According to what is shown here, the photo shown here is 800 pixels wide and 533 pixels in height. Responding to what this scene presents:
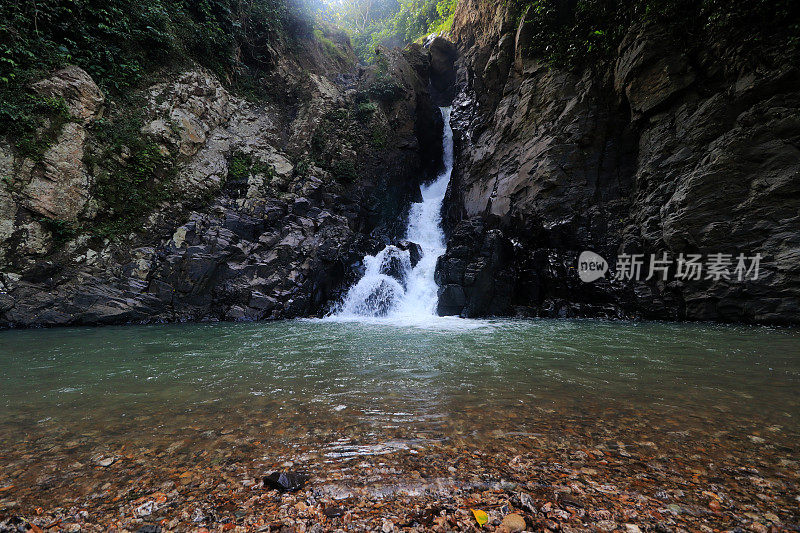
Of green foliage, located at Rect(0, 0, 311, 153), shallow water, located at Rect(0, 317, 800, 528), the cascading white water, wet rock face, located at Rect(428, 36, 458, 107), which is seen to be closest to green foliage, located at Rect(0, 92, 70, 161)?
green foliage, located at Rect(0, 0, 311, 153)

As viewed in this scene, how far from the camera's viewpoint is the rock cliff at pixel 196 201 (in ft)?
32.2

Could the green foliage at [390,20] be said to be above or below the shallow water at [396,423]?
above

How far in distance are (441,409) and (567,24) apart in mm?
17547

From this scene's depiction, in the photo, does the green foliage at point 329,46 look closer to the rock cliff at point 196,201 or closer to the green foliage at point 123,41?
the green foliage at point 123,41

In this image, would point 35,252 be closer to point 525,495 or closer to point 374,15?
point 525,495

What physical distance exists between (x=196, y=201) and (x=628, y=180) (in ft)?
60.4

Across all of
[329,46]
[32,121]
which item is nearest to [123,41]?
[32,121]

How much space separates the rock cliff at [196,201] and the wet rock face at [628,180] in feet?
20.7

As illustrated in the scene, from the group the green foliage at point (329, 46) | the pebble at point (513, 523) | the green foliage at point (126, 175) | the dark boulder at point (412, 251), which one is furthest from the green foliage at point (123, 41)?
the pebble at point (513, 523)

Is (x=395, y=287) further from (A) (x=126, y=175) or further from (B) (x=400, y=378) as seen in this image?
(A) (x=126, y=175)

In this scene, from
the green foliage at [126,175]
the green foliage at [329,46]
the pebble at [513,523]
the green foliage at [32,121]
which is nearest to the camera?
the pebble at [513,523]

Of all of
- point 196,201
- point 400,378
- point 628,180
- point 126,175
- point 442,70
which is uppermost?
point 442,70

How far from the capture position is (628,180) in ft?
40.9

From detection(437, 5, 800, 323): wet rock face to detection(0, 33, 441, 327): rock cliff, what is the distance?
6.32m
